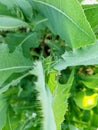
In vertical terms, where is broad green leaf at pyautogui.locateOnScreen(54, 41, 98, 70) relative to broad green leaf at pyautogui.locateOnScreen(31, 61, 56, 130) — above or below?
above

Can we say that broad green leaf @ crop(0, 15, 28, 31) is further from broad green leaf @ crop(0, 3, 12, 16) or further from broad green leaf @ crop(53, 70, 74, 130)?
broad green leaf @ crop(53, 70, 74, 130)

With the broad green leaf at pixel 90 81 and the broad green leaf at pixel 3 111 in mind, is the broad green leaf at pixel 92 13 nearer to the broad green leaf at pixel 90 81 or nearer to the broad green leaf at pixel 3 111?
the broad green leaf at pixel 90 81

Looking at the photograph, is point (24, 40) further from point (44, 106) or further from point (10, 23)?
point (44, 106)

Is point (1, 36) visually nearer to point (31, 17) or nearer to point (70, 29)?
point (31, 17)

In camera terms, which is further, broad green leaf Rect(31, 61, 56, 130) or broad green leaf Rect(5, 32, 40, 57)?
broad green leaf Rect(5, 32, 40, 57)

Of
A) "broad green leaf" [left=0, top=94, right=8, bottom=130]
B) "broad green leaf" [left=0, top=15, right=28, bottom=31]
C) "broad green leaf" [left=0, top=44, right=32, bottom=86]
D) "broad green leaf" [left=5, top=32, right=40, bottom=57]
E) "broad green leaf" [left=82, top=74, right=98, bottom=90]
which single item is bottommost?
"broad green leaf" [left=0, top=94, right=8, bottom=130]

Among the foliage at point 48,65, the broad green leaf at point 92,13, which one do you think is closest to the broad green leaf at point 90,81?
the foliage at point 48,65

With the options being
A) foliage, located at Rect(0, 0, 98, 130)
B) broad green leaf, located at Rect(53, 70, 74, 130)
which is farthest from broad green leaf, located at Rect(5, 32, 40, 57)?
broad green leaf, located at Rect(53, 70, 74, 130)
